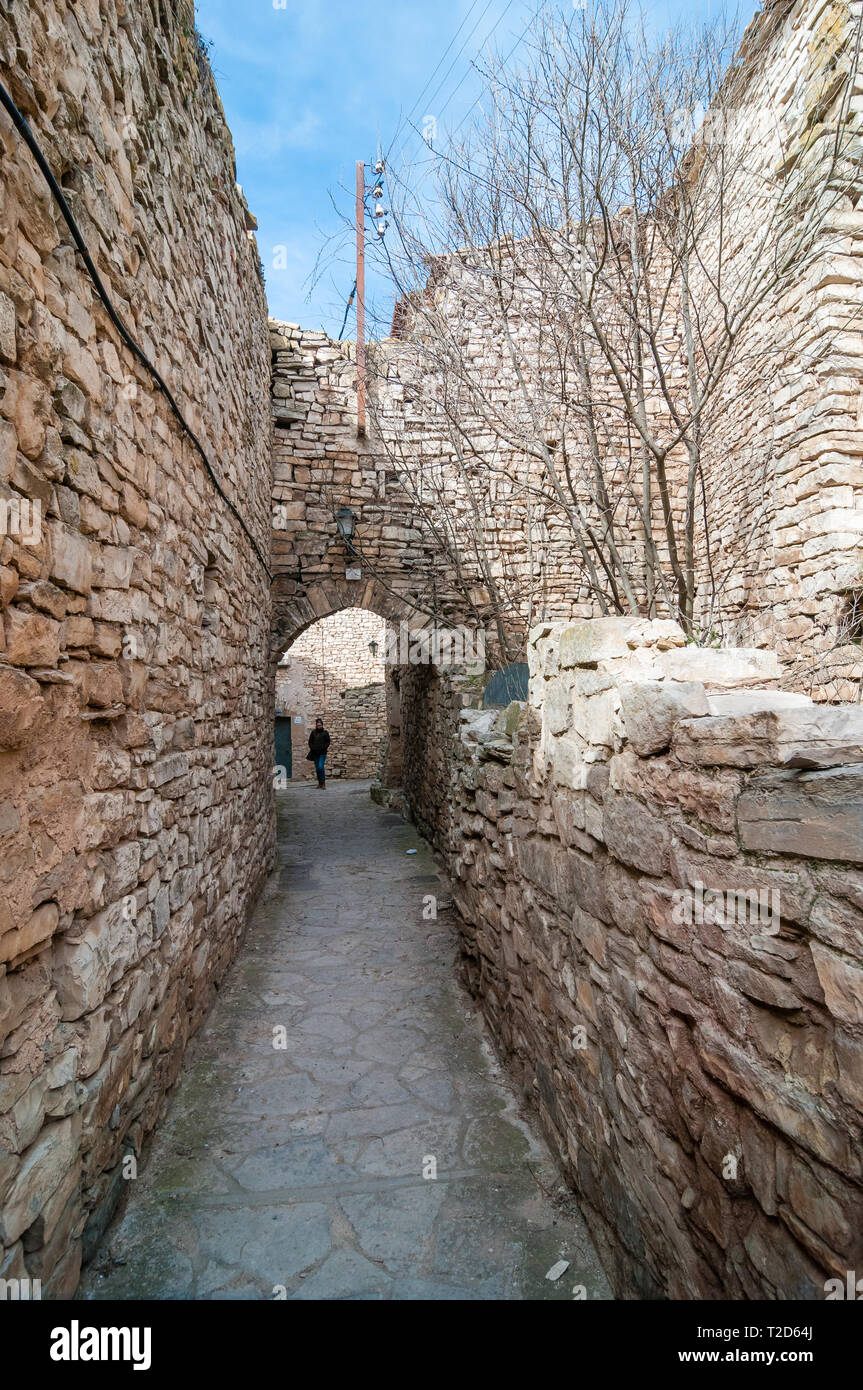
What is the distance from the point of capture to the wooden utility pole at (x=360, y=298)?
17.7ft

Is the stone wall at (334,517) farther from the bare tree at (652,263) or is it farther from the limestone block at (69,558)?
the limestone block at (69,558)

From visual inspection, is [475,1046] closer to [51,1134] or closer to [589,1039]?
[589,1039]

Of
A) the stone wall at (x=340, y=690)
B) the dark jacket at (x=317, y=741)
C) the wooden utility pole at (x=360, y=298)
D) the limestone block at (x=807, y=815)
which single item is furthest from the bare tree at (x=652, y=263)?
the stone wall at (x=340, y=690)

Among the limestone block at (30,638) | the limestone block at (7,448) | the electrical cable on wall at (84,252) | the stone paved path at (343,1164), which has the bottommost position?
the stone paved path at (343,1164)

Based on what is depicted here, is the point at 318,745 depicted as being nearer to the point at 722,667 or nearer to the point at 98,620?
the point at 98,620

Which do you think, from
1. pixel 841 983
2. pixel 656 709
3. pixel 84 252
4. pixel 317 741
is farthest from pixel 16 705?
pixel 317 741

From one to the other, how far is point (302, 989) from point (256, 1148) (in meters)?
1.44

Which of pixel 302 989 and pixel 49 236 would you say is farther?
pixel 302 989

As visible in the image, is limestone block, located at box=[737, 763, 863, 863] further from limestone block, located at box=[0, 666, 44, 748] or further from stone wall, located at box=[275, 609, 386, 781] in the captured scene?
stone wall, located at box=[275, 609, 386, 781]

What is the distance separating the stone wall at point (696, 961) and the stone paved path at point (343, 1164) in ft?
0.79

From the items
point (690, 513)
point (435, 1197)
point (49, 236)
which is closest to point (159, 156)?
point (49, 236)

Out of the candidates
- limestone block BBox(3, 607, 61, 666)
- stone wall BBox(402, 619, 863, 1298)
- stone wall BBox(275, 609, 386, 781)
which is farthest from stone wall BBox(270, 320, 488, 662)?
stone wall BBox(275, 609, 386, 781)

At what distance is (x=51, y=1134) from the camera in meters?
1.63

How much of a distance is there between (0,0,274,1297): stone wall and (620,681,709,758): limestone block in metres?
1.50
